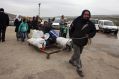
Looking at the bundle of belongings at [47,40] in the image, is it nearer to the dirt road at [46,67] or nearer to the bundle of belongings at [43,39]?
the bundle of belongings at [43,39]

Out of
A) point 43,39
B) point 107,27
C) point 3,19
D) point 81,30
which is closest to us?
point 81,30

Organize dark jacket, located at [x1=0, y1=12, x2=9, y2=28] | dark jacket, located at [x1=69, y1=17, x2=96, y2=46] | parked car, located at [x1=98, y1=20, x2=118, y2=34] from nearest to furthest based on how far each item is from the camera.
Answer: dark jacket, located at [x1=69, y1=17, x2=96, y2=46], dark jacket, located at [x1=0, y1=12, x2=9, y2=28], parked car, located at [x1=98, y1=20, x2=118, y2=34]

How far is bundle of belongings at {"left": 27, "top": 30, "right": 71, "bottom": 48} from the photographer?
1101 centimetres

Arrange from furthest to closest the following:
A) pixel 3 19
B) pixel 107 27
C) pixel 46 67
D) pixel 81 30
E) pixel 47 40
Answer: pixel 107 27, pixel 3 19, pixel 47 40, pixel 46 67, pixel 81 30

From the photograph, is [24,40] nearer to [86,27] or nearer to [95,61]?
[95,61]

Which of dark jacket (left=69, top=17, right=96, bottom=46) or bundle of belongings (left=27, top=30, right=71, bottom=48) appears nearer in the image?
dark jacket (left=69, top=17, right=96, bottom=46)

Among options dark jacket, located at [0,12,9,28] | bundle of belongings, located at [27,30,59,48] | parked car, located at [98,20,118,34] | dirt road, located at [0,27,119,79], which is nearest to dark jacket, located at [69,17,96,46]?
dirt road, located at [0,27,119,79]

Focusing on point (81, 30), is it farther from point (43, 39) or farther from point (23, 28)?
point (23, 28)

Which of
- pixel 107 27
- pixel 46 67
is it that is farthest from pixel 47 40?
pixel 107 27

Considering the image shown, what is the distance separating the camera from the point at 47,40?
11.8 meters

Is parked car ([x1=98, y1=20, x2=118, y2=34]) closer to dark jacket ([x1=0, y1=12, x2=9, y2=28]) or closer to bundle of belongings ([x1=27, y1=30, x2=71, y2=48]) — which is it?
bundle of belongings ([x1=27, y1=30, x2=71, y2=48])

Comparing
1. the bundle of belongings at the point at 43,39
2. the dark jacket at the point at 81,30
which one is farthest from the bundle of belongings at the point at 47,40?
the dark jacket at the point at 81,30

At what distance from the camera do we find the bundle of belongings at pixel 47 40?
11.0 m

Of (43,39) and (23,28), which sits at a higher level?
(23,28)
